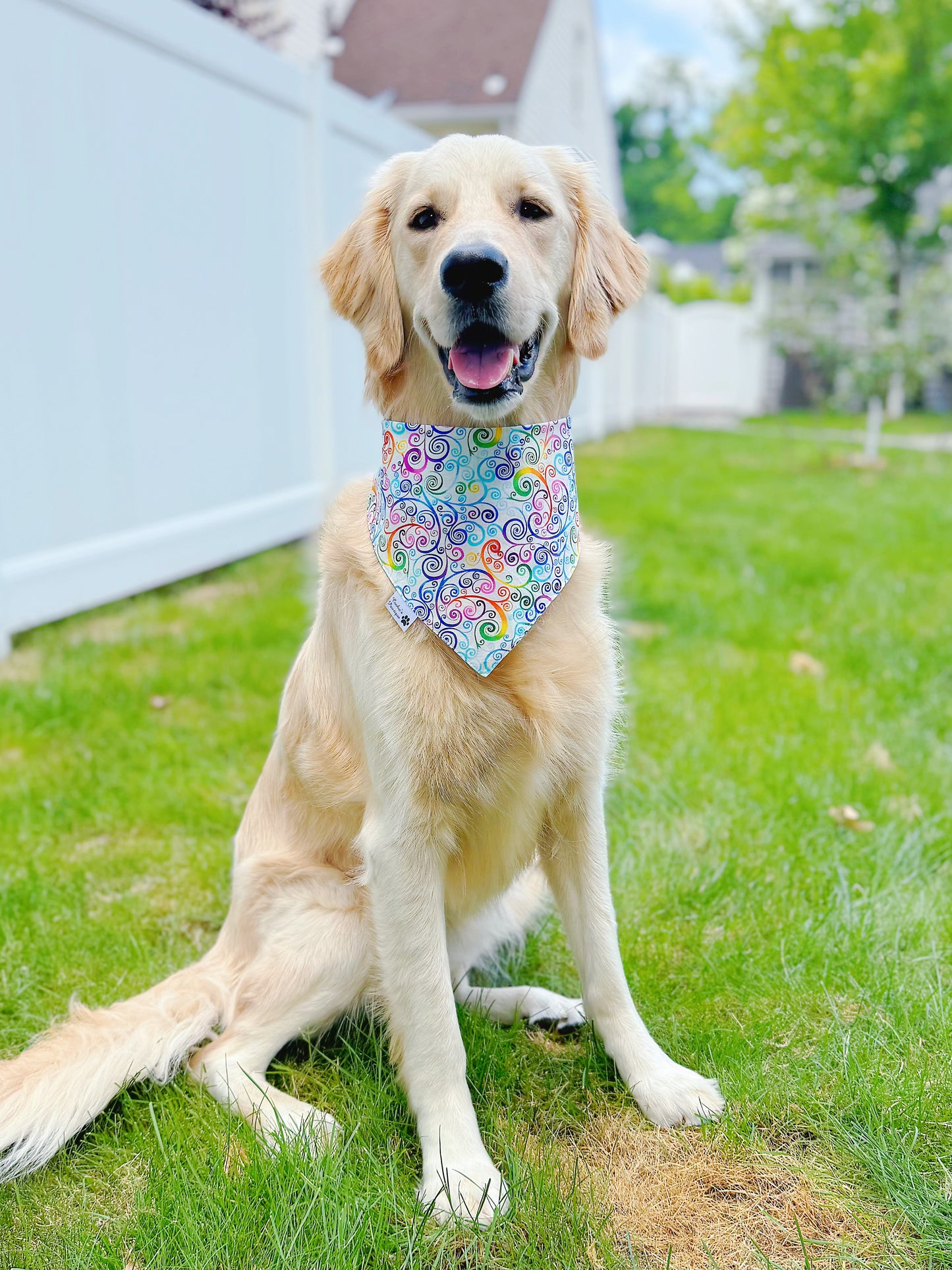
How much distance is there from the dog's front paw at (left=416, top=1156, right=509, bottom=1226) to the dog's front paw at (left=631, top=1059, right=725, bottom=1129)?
0.31 m

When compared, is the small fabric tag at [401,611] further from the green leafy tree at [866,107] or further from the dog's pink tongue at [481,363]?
the green leafy tree at [866,107]

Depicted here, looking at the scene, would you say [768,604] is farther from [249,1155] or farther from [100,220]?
[249,1155]

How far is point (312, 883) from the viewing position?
1.86 metres

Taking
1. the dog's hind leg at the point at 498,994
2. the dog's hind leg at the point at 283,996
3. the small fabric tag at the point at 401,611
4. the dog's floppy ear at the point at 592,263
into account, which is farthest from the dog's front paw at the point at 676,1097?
the dog's floppy ear at the point at 592,263

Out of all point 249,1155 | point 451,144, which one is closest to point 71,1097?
point 249,1155

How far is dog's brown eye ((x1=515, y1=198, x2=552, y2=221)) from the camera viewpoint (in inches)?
69.2

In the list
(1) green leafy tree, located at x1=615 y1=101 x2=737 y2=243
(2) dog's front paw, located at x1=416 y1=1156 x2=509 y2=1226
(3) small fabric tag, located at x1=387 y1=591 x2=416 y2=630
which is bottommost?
(2) dog's front paw, located at x1=416 y1=1156 x2=509 y2=1226

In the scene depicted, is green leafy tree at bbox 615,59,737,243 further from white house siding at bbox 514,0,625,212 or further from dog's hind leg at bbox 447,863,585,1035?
dog's hind leg at bbox 447,863,585,1035

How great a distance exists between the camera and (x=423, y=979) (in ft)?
5.38

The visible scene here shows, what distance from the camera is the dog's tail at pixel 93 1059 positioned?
62.4 inches

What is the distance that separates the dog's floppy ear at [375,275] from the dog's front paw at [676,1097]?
136 cm

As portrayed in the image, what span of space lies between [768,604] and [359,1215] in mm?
3816

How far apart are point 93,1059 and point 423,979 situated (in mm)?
583

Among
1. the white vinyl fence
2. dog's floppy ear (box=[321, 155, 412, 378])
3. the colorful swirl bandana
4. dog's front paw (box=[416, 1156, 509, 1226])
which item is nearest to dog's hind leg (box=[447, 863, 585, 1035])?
dog's front paw (box=[416, 1156, 509, 1226])
